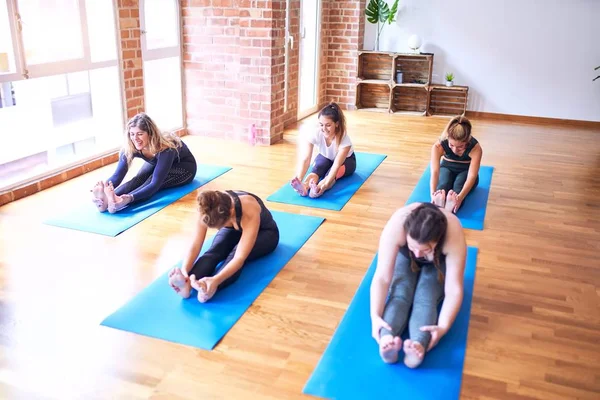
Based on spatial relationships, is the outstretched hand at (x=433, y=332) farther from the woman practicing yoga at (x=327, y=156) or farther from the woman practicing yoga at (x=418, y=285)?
the woman practicing yoga at (x=327, y=156)

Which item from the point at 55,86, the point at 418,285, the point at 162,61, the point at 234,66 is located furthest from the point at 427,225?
the point at 162,61

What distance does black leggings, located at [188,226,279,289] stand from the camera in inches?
105

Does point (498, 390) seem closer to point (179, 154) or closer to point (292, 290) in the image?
point (292, 290)

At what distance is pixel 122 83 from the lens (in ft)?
15.2

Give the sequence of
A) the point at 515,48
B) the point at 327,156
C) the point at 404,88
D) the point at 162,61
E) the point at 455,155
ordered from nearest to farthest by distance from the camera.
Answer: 1. the point at 455,155
2. the point at 327,156
3. the point at 162,61
4. the point at 515,48
5. the point at 404,88

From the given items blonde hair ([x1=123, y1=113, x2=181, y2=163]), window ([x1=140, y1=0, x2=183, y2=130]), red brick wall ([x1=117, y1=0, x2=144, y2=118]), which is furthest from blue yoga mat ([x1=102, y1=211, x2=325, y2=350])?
window ([x1=140, y1=0, x2=183, y2=130])

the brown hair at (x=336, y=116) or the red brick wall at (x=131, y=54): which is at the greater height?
the red brick wall at (x=131, y=54)

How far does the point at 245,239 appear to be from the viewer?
265 cm

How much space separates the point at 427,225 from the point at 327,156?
2312 millimetres

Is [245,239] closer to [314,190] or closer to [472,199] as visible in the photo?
[314,190]

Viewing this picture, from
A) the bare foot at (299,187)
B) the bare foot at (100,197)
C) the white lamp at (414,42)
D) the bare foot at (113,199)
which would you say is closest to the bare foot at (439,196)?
the bare foot at (299,187)

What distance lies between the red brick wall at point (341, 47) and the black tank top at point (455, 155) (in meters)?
3.64

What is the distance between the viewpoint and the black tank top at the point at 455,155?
3.86 meters

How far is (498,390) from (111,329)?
1.55 m
